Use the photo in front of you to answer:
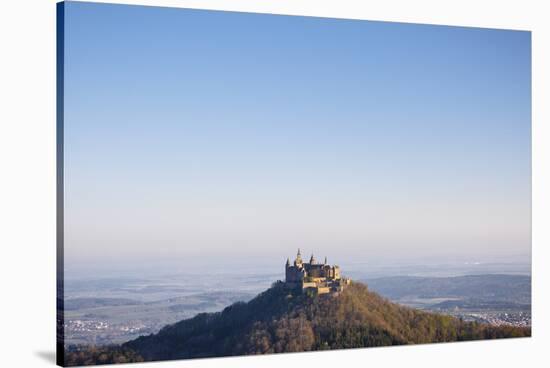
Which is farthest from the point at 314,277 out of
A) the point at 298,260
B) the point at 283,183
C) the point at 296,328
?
the point at 283,183

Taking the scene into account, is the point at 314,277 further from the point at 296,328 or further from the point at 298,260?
the point at 296,328

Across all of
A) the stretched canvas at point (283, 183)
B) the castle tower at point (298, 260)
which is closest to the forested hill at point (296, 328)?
the stretched canvas at point (283, 183)

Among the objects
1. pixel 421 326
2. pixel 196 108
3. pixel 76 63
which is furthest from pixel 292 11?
pixel 421 326

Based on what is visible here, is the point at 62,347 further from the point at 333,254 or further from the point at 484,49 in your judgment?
the point at 484,49

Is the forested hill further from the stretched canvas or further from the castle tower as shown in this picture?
the castle tower

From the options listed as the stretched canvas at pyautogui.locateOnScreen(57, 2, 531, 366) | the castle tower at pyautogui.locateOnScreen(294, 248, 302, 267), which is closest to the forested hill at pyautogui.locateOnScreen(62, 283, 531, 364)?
the stretched canvas at pyautogui.locateOnScreen(57, 2, 531, 366)

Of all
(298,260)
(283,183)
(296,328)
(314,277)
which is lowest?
(296,328)
